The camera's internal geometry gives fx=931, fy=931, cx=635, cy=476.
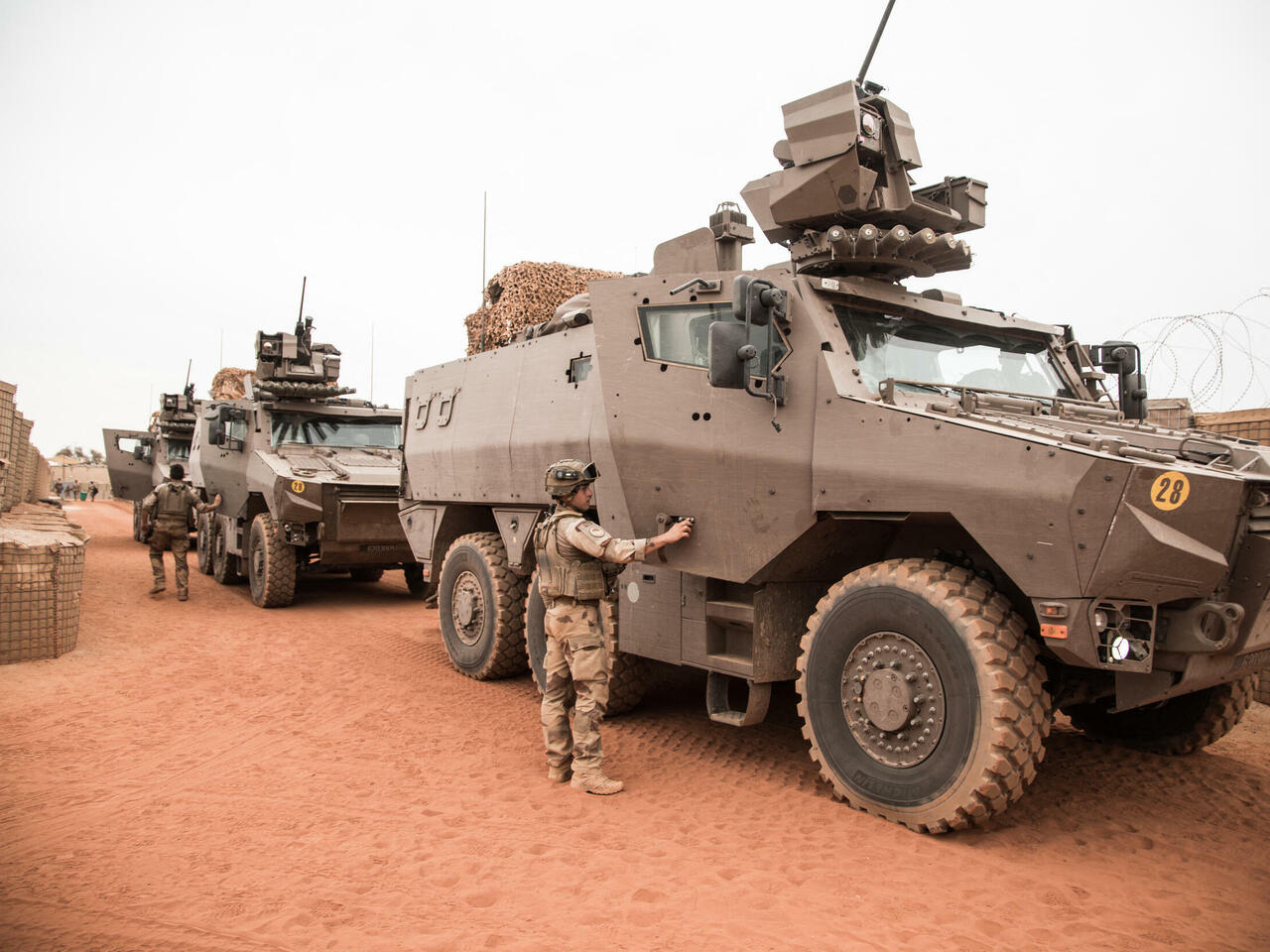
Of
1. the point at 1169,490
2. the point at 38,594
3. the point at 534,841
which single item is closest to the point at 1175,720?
the point at 1169,490

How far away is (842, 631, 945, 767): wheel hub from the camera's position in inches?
149

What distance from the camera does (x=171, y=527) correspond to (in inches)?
426

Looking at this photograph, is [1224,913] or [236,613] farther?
[236,613]

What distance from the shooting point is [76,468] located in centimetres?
5188

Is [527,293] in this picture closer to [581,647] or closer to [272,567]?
[272,567]

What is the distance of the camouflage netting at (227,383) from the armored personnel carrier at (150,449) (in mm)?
598

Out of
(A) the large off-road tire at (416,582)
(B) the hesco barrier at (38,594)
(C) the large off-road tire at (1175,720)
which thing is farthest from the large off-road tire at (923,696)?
(A) the large off-road tire at (416,582)

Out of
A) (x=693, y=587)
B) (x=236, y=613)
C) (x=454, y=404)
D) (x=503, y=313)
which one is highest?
(x=503, y=313)

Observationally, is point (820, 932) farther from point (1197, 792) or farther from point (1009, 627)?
point (1197, 792)

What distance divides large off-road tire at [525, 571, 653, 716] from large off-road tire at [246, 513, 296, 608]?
16.7ft

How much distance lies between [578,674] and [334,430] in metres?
8.14

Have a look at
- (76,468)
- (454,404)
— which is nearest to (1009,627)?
(454,404)

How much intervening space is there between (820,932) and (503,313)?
821cm

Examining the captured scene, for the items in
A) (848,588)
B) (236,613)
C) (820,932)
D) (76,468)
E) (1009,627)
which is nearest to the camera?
(820,932)
